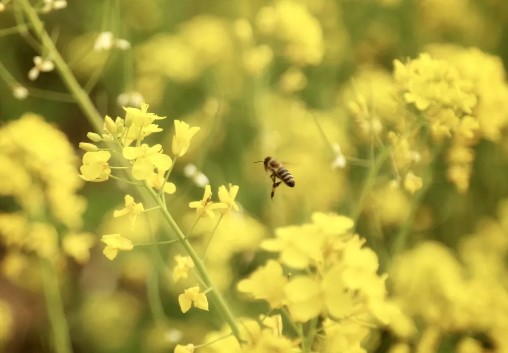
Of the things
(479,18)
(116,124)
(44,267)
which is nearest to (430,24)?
(479,18)

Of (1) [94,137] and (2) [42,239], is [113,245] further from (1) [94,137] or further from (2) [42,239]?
(2) [42,239]

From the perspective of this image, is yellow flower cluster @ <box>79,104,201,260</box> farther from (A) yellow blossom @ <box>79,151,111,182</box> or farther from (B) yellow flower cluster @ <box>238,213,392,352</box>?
(B) yellow flower cluster @ <box>238,213,392,352</box>

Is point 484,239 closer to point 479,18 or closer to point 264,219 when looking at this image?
point 264,219

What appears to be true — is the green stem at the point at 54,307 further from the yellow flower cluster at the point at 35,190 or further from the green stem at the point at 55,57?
the green stem at the point at 55,57

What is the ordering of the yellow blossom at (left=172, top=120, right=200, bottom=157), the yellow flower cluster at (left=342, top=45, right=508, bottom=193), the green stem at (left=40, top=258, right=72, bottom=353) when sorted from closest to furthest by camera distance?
the yellow blossom at (left=172, top=120, right=200, bottom=157) → the yellow flower cluster at (left=342, top=45, right=508, bottom=193) → the green stem at (left=40, top=258, right=72, bottom=353)

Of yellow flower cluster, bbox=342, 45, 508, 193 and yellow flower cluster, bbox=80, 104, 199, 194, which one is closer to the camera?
yellow flower cluster, bbox=80, 104, 199, 194

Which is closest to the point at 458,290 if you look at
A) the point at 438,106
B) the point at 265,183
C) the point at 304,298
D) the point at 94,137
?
the point at 438,106

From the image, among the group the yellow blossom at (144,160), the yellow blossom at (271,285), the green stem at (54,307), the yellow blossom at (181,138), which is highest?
the green stem at (54,307)

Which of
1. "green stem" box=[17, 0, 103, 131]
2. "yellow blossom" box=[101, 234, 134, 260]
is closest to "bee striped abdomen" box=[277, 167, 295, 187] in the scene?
"green stem" box=[17, 0, 103, 131]

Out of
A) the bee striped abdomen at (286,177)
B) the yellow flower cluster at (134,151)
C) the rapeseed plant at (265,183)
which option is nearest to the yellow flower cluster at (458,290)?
the rapeseed plant at (265,183)
